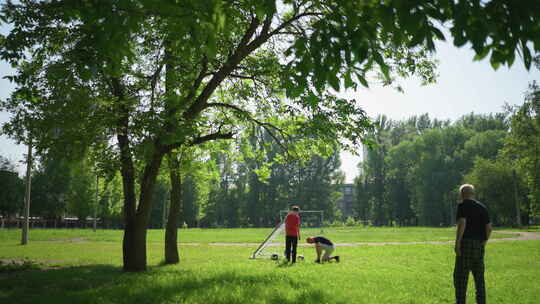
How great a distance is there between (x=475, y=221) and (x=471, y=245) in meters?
0.39

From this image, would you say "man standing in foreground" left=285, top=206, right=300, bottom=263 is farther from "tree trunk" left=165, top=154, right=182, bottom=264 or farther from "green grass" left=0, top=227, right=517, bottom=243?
"green grass" left=0, top=227, right=517, bottom=243

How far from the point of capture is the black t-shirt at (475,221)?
6.87 metres

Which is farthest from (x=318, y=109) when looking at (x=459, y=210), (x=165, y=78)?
(x=459, y=210)

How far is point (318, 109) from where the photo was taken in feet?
42.3

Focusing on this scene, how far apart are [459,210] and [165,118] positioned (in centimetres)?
675

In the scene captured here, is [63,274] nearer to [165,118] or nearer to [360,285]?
[165,118]

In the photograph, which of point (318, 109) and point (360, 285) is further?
point (318, 109)

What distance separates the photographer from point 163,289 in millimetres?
8289

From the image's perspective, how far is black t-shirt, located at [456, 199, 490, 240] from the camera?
687cm

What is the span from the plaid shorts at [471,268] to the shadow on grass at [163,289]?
216 centimetres

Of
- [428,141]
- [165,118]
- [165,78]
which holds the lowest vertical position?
[165,118]

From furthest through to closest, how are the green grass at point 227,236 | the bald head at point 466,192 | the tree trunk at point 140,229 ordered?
the green grass at point 227,236 → the tree trunk at point 140,229 → the bald head at point 466,192

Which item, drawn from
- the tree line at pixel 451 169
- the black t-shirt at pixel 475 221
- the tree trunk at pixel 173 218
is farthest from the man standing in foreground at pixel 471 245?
the tree line at pixel 451 169

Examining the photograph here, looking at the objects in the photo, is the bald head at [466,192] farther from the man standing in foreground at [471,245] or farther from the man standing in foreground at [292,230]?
the man standing in foreground at [292,230]
